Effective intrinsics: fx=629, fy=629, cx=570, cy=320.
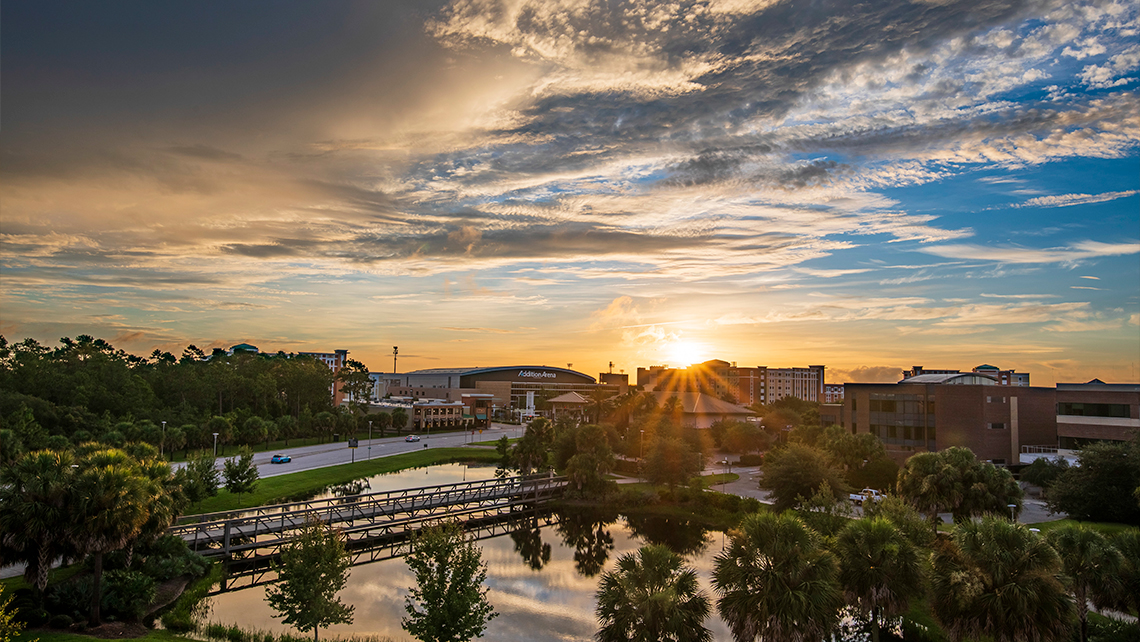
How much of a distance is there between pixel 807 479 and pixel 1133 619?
20318 mm

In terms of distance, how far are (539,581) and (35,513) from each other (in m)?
23.4

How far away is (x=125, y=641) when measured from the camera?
22.1 meters

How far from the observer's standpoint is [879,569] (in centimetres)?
2214

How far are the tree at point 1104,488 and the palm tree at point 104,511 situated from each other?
5691 cm

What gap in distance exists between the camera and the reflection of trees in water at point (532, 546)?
40562 mm

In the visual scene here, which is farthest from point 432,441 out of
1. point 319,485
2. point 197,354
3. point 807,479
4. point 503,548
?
point 197,354

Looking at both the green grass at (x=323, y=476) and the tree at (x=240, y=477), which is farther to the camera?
the green grass at (x=323, y=476)

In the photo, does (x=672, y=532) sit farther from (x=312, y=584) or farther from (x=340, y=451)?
(x=340, y=451)

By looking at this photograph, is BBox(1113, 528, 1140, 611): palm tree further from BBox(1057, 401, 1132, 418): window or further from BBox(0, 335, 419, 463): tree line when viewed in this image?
BBox(0, 335, 419, 463): tree line

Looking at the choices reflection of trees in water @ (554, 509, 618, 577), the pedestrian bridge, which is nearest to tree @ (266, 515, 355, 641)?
the pedestrian bridge

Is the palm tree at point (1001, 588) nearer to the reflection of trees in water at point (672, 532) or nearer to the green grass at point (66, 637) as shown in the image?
the reflection of trees in water at point (672, 532)

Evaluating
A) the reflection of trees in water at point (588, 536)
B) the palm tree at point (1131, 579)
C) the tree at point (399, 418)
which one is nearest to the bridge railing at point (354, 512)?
the reflection of trees in water at point (588, 536)

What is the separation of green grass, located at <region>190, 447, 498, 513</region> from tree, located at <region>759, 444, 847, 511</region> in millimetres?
40809

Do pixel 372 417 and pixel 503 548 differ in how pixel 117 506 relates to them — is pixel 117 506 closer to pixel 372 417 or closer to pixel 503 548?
pixel 503 548
